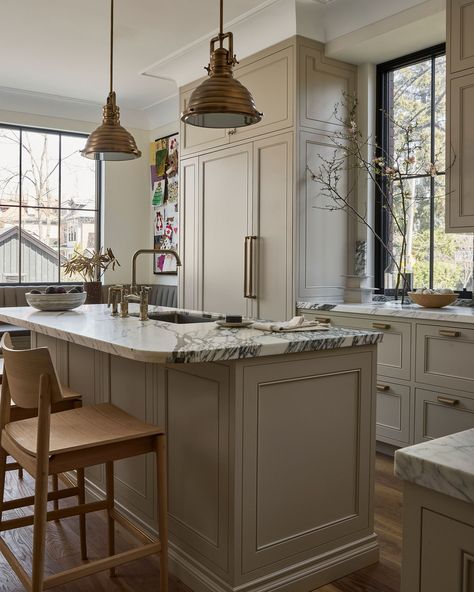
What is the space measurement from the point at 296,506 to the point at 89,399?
1.19 metres

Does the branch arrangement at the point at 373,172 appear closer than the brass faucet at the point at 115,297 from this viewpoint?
No

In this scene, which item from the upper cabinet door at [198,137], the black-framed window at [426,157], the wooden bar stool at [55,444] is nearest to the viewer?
the wooden bar stool at [55,444]

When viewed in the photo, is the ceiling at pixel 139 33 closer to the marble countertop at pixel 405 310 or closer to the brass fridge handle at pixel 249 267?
the brass fridge handle at pixel 249 267

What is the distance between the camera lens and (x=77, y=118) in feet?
21.0

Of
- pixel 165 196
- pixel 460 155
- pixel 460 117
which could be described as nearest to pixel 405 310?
pixel 460 155

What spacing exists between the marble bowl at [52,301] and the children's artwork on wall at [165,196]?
3.05 metres

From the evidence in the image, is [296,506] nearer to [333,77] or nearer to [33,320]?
[33,320]

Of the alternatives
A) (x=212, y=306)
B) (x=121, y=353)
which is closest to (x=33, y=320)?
(x=121, y=353)

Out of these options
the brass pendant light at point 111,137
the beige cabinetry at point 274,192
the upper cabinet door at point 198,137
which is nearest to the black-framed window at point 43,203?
the upper cabinet door at point 198,137

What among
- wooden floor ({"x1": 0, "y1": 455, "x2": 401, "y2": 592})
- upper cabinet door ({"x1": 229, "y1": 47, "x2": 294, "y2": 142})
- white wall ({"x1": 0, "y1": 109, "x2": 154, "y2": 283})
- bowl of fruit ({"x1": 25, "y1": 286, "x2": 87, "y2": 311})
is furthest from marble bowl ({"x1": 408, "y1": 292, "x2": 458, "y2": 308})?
white wall ({"x1": 0, "y1": 109, "x2": 154, "y2": 283})

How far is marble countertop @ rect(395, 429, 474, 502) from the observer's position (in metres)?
0.77

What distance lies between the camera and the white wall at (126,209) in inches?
261

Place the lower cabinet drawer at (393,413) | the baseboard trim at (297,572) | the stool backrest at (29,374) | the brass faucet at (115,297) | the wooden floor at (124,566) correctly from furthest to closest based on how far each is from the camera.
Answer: the lower cabinet drawer at (393,413)
the brass faucet at (115,297)
the wooden floor at (124,566)
the baseboard trim at (297,572)
the stool backrest at (29,374)

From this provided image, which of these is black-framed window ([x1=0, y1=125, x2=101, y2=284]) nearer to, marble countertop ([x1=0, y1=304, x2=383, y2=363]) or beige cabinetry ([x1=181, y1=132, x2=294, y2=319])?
beige cabinetry ([x1=181, y1=132, x2=294, y2=319])
